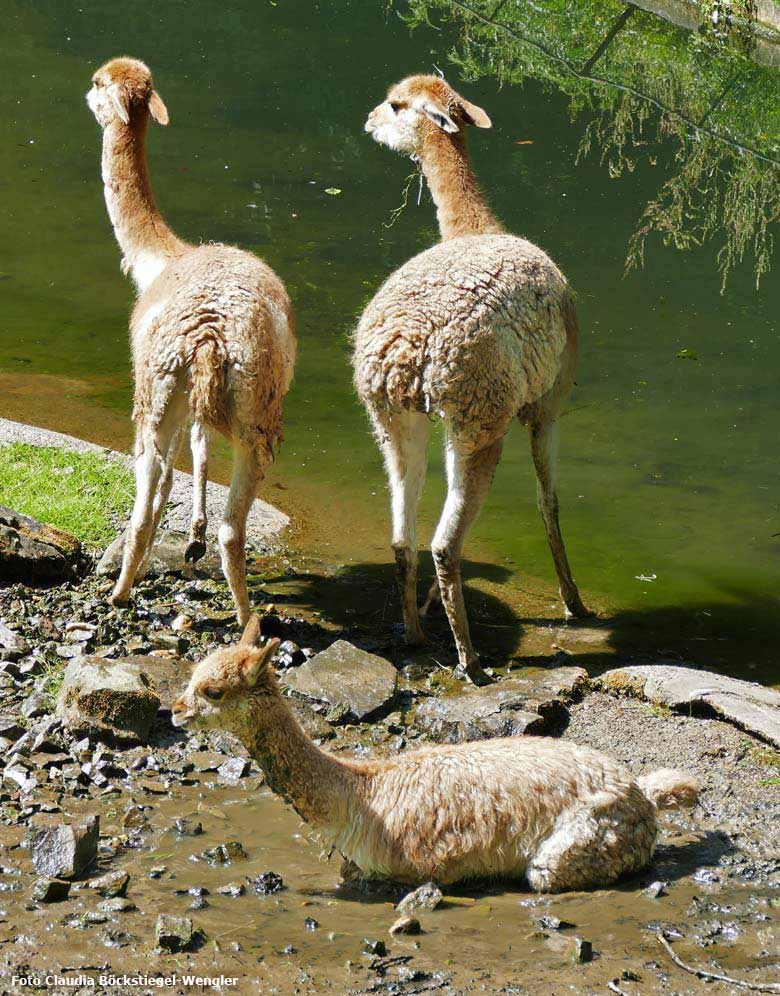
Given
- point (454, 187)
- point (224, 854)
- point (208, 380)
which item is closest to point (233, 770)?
point (224, 854)

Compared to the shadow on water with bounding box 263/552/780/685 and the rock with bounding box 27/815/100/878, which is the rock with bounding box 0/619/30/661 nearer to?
the shadow on water with bounding box 263/552/780/685

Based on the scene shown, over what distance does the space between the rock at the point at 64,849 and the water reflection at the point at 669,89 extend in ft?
31.6

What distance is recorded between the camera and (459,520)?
21.0 feet

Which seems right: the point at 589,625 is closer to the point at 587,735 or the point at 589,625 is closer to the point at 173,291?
the point at 587,735

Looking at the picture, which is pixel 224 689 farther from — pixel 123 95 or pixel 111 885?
pixel 123 95

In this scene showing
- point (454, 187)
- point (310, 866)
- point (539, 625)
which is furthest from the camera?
point (454, 187)

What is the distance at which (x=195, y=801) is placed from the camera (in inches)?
200

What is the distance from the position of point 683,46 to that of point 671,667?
15.0 metres

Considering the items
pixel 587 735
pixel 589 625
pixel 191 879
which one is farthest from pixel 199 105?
pixel 191 879

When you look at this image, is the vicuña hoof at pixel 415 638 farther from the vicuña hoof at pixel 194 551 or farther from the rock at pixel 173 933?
the rock at pixel 173 933

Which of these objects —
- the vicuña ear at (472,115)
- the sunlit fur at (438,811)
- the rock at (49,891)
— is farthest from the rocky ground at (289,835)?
the vicuña ear at (472,115)

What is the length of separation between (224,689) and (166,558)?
322cm

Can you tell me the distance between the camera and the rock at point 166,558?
283 inches

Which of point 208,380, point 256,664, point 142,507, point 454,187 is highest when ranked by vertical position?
point 454,187
